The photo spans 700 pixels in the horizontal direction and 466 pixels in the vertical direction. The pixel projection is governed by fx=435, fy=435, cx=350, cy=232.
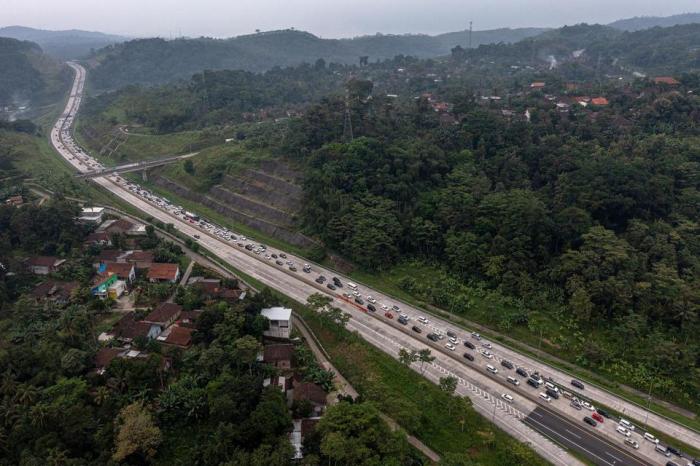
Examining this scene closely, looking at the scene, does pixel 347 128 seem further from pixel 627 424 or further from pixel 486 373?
pixel 627 424

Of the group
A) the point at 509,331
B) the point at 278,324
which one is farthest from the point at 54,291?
the point at 509,331

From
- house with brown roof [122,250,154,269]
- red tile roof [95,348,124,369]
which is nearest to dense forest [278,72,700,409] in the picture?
house with brown roof [122,250,154,269]

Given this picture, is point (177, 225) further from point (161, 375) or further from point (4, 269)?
point (161, 375)

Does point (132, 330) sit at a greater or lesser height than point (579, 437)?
greater

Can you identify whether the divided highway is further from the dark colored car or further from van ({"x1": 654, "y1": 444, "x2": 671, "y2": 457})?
the dark colored car

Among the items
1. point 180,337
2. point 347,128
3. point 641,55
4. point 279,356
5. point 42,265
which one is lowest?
point 279,356
